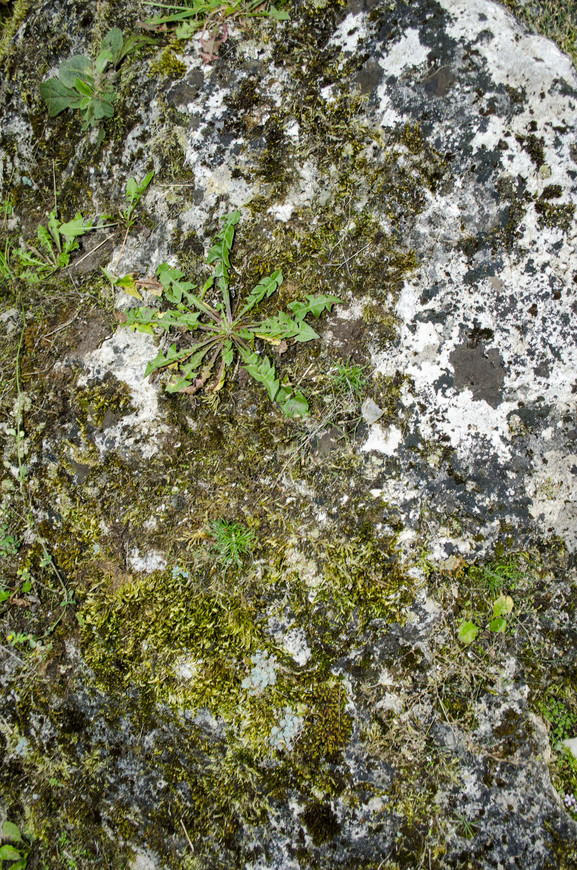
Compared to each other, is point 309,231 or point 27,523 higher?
point 309,231

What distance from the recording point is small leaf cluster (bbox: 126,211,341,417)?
2.36m

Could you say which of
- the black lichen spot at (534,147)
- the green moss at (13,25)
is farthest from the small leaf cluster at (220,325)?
the green moss at (13,25)

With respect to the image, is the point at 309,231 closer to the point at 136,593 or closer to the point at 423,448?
the point at 423,448

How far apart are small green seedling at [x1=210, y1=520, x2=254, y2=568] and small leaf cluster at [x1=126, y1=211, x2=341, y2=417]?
0.63 metres

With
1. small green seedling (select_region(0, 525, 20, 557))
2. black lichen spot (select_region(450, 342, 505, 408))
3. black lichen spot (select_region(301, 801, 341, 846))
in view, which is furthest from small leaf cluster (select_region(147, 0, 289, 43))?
black lichen spot (select_region(301, 801, 341, 846))

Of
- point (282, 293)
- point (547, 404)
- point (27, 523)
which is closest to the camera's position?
point (547, 404)

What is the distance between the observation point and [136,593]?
2.40m

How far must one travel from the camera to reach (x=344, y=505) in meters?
2.32

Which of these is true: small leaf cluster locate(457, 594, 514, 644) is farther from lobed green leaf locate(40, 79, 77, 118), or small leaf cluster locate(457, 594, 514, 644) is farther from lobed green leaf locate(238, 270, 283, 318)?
lobed green leaf locate(40, 79, 77, 118)

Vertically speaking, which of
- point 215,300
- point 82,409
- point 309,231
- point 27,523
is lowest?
point 27,523

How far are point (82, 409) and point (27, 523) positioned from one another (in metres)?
0.71

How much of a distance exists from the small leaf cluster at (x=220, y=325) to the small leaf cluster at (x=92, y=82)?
3.43ft

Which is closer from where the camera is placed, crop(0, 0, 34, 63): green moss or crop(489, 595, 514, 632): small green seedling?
crop(489, 595, 514, 632): small green seedling

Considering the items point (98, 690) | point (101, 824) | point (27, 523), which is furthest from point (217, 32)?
point (101, 824)
